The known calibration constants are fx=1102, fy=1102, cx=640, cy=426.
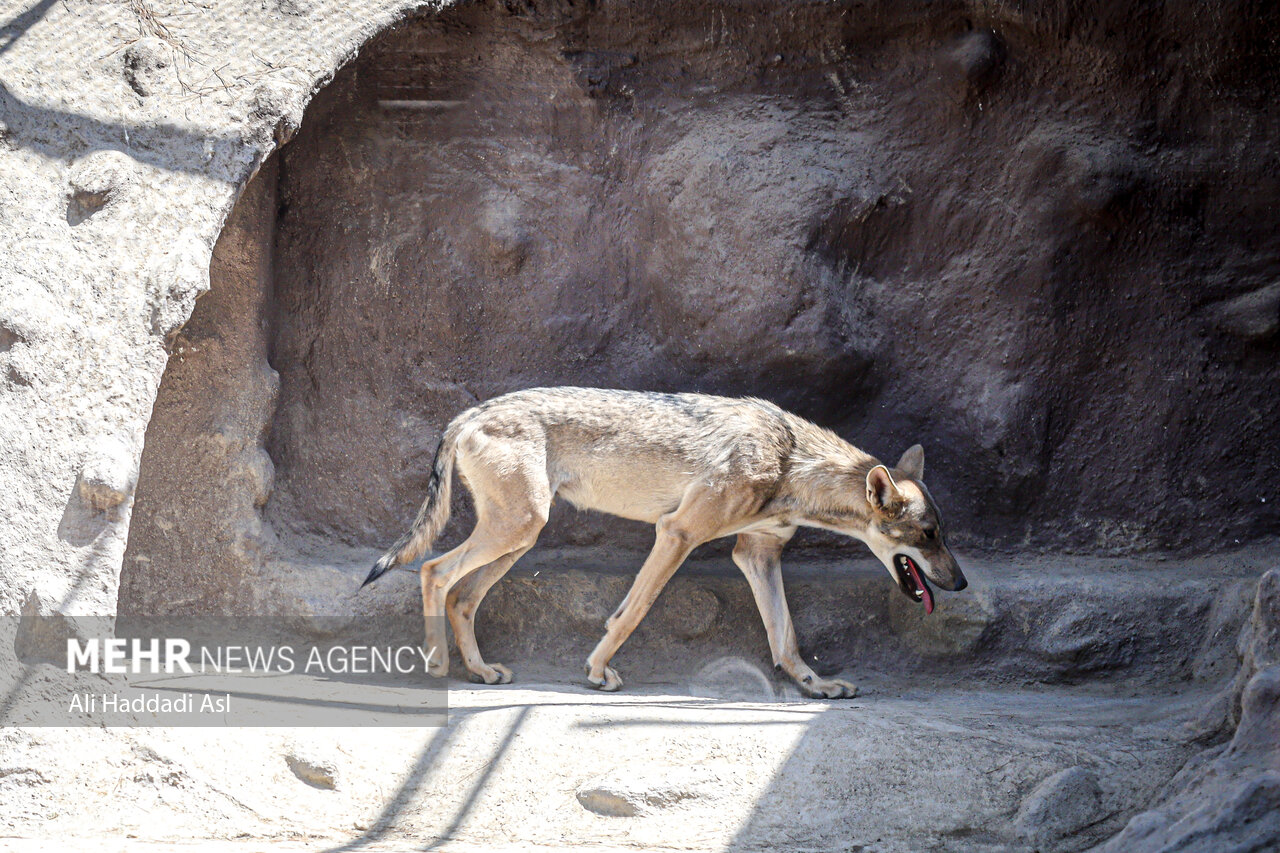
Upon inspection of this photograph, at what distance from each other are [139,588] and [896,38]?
6.01m

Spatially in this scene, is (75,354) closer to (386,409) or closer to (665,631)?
(386,409)

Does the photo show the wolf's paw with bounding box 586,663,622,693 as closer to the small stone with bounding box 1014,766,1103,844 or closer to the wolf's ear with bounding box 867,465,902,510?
the wolf's ear with bounding box 867,465,902,510

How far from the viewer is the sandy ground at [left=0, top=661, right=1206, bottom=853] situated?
14.5 feet

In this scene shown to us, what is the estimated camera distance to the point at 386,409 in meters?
7.56

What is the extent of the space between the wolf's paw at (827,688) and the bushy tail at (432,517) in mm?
2292

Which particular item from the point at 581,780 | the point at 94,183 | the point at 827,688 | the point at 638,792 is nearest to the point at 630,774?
the point at 638,792

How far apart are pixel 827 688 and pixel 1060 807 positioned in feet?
5.82

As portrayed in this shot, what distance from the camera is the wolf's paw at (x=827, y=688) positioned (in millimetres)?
6172

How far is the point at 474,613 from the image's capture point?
6617 mm

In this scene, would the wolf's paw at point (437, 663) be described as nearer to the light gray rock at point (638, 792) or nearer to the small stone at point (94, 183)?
the light gray rock at point (638, 792)

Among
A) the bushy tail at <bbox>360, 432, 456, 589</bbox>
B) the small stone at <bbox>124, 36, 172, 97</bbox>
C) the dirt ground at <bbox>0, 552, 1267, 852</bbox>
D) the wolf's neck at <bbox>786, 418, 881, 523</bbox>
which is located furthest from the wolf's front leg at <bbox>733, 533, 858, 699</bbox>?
the small stone at <bbox>124, 36, 172, 97</bbox>

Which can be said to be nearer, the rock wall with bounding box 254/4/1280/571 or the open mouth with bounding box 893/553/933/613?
the open mouth with bounding box 893/553/933/613

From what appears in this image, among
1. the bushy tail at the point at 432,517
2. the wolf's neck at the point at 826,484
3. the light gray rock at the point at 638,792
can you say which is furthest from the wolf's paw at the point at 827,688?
the bushy tail at the point at 432,517

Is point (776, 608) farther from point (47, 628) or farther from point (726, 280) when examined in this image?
point (47, 628)
